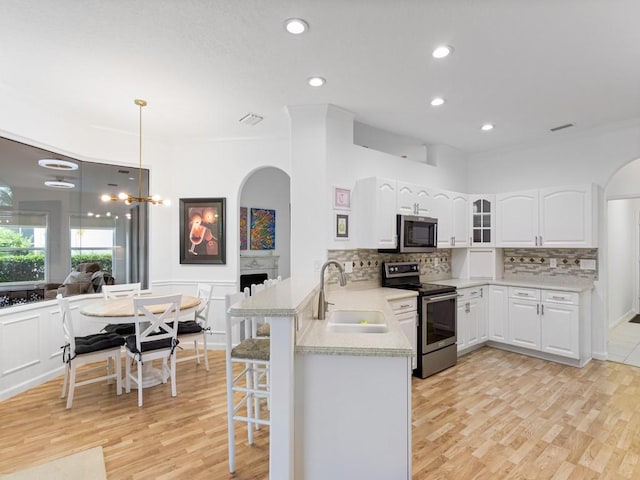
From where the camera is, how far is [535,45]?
7.73ft

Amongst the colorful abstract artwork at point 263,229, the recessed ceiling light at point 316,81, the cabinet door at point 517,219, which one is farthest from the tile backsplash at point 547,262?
the colorful abstract artwork at point 263,229

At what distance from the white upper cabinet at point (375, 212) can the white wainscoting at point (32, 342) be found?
8.81 feet

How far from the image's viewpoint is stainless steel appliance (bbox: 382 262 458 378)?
3523 mm

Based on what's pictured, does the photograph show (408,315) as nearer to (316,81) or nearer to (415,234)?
(415,234)

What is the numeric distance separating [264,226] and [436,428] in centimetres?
447

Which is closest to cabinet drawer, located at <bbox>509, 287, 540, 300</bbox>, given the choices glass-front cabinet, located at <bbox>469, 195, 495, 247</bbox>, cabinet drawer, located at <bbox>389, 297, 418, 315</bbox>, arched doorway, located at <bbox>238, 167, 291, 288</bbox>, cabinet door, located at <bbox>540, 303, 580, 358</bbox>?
cabinet door, located at <bbox>540, 303, 580, 358</bbox>

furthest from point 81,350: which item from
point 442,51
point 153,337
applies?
point 442,51

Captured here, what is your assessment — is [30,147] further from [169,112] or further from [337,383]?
[337,383]

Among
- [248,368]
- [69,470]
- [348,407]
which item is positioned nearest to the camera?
[69,470]

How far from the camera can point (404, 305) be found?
3.40 metres

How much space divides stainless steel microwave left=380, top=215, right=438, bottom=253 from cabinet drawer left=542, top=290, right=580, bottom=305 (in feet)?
4.72

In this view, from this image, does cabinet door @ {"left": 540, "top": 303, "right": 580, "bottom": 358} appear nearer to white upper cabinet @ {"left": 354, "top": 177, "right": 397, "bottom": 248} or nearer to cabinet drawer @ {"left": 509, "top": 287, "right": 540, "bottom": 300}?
cabinet drawer @ {"left": 509, "top": 287, "right": 540, "bottom": 300}

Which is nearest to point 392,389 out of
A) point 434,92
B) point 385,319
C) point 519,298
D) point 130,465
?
point 385,319

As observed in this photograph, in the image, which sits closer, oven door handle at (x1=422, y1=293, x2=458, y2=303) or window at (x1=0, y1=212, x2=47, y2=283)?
window at (x1=0, y1=212, x2=47, y2=283)
